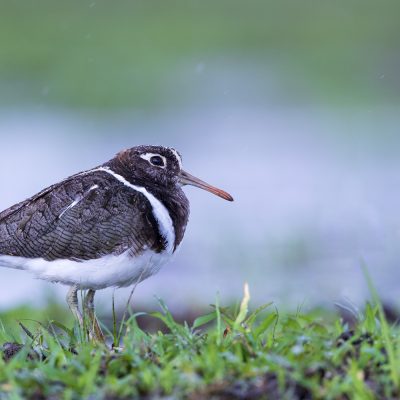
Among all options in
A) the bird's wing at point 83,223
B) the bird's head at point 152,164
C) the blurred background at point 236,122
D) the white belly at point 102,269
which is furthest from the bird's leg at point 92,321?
the blurred background at point 236,122

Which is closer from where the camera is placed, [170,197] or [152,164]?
[170,197]

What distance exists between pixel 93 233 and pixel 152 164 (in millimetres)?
702

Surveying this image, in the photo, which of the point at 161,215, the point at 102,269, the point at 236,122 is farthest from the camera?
the point at 236,122

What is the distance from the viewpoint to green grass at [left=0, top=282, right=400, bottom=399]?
4.19m

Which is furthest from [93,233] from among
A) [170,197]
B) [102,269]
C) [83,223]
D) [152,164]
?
[152,164]

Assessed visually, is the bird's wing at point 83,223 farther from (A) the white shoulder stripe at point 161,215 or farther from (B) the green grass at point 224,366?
(B) the green grass at point 224,366

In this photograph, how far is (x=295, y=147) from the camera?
42.1 feet

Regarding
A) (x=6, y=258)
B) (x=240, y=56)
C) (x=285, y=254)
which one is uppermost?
(x=240, y=56)

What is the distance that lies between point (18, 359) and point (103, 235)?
53.8 inches

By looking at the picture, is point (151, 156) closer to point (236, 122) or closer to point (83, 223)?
point (83, 223)

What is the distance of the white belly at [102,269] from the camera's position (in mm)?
5902

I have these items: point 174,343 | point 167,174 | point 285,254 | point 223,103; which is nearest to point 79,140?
point 223,103

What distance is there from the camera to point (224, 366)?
14.4 feet

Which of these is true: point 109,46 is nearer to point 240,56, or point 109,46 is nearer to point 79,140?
point 240,56
